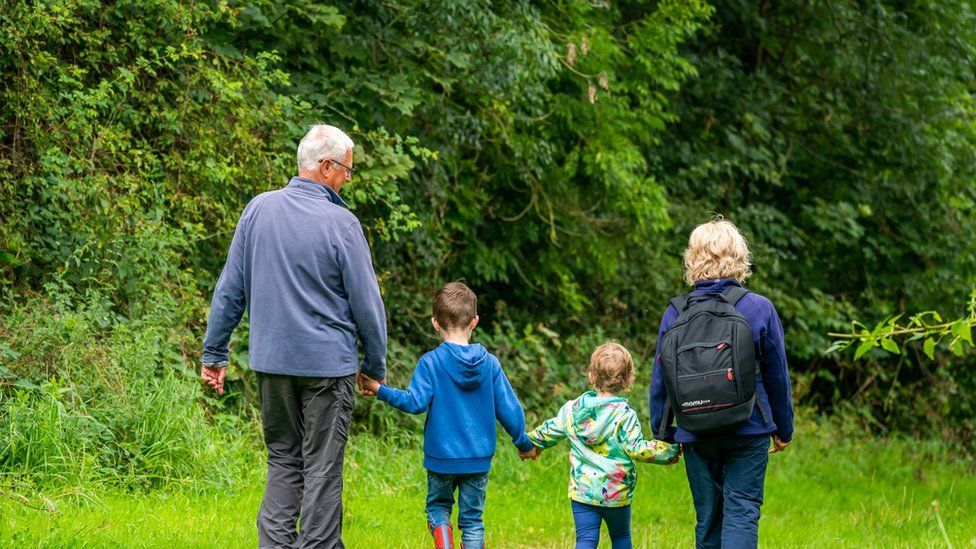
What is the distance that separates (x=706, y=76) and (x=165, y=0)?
8.39 m

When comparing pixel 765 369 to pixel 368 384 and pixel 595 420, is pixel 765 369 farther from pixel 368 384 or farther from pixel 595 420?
pixel 368 384

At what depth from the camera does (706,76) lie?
48.0 ft

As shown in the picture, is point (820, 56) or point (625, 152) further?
point (820, 56)

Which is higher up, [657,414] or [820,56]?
[820,56]

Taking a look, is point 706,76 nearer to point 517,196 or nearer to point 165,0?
point 517,196

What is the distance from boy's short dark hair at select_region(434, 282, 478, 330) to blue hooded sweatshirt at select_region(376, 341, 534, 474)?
0.35 ft

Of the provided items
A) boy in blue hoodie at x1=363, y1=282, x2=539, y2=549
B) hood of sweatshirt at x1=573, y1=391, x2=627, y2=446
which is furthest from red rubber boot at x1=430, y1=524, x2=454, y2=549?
hood of sweatshirt at x1=573, y1=391, x2=627, y2=446

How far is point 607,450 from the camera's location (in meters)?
5.02

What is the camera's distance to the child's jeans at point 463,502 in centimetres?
508

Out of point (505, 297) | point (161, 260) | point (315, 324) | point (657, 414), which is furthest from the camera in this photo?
point (505, 297)

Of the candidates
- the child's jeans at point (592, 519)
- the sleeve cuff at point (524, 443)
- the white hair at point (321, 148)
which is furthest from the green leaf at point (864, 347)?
the white hair at point (321, 148)

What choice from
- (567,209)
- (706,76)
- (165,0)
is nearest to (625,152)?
(567,209)

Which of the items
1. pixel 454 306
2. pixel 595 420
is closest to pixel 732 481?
pixel 595 420

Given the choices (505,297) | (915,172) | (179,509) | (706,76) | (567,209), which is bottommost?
(179,509)
